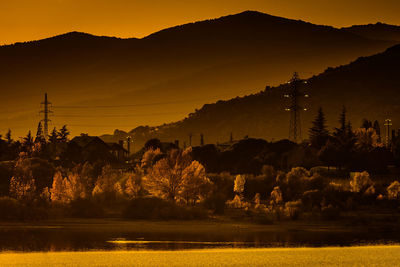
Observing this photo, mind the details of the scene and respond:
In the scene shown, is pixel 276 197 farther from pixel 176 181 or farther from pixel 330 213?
pixel 330 213

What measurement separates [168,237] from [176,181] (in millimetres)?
26130

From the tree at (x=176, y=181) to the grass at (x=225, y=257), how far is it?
33.2 m

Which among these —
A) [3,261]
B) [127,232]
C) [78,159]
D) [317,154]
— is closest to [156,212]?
[127,232]

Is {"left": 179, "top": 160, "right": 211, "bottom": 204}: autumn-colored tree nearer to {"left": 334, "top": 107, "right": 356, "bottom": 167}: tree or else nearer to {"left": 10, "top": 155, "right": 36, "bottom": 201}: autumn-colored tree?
→ {"left": 10, "top": 155, "right": 36, "bottom": 201}: autumn-colored tree

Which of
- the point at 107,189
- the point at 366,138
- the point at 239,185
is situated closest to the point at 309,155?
the point at 366,138

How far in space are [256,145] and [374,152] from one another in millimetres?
27176

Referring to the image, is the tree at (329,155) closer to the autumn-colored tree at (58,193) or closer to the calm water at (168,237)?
the calm water at (168,237)

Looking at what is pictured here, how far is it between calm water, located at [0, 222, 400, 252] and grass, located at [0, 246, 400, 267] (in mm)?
2806

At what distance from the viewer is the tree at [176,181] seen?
102m

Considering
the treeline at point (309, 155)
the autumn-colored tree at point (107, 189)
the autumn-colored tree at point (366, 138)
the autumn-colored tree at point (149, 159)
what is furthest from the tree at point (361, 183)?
the autumn-colored tree at point (366, 138)

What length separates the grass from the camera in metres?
61.7

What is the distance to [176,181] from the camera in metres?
103

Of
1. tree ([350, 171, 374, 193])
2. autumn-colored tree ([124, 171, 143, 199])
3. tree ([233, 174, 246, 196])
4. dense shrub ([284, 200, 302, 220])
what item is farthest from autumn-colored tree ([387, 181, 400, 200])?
autumn-colored tree ([124, 171, 143, 199])

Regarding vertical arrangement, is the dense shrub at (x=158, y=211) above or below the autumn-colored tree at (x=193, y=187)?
below
